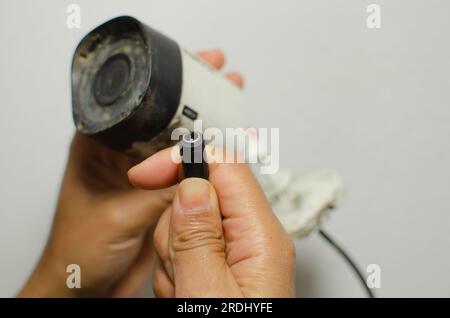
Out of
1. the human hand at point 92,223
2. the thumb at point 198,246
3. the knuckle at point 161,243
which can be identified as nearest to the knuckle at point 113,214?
the human hand at point 92,223

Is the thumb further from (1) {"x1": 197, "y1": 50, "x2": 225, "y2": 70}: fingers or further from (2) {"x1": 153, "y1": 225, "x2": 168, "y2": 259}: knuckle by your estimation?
(1) {"x1": 197, "y1": 50, "x2": 225, "y2": 70}: fingers

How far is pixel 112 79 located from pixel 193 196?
0.69ft

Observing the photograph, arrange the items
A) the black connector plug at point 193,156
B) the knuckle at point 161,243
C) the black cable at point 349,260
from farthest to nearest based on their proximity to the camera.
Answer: the black cable at point 349,260 < the knuckle at point 161,243 < the black connector plug at point 193,156

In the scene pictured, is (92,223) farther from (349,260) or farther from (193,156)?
(349,260)

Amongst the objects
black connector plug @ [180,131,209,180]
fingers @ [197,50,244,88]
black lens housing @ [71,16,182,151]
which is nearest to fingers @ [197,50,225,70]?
fingers @ [197,50,244,88]

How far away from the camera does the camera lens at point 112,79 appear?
0.55 meters

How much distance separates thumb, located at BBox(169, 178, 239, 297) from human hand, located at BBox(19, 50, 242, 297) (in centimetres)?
21

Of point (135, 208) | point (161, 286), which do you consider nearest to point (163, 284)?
point (161, 286)

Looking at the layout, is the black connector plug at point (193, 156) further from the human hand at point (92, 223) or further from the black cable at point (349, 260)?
the black cable at point (349, 260)

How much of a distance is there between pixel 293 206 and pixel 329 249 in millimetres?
143

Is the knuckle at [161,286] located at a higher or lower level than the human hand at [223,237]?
lower

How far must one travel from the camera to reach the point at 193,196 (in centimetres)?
48

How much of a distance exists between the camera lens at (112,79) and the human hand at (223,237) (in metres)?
0.10

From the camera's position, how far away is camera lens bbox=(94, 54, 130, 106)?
1.80 feet
